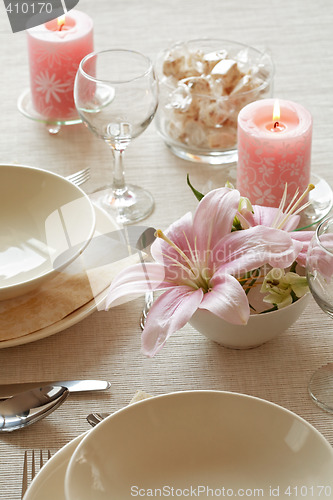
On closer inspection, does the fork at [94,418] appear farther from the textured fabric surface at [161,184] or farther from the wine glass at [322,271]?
the wine glass at [322,271]

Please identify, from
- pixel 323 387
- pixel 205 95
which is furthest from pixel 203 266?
pixel 205 95

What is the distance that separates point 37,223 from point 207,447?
438 millimetres

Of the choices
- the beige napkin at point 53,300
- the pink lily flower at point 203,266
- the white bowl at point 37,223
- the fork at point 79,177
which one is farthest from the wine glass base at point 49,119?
the pink lily flower at point 203,266

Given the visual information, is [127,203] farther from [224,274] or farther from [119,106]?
[224,274]

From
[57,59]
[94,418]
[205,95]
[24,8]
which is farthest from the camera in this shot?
[24,8]

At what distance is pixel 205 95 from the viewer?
39.9 inches

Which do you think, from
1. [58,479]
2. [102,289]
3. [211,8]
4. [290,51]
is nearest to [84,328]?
[102,289]

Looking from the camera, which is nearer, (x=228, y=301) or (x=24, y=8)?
(x=228, y=301)

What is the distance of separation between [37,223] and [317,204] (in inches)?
14.6

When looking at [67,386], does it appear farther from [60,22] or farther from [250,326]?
[60,22]

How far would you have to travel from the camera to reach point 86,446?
1.72 ft

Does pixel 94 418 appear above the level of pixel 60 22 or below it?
below

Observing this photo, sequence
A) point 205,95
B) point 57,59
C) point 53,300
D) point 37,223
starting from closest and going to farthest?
point 53,300 < point 37,223 < point 205,95 < point 57,59

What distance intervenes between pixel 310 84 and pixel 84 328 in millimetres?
670
